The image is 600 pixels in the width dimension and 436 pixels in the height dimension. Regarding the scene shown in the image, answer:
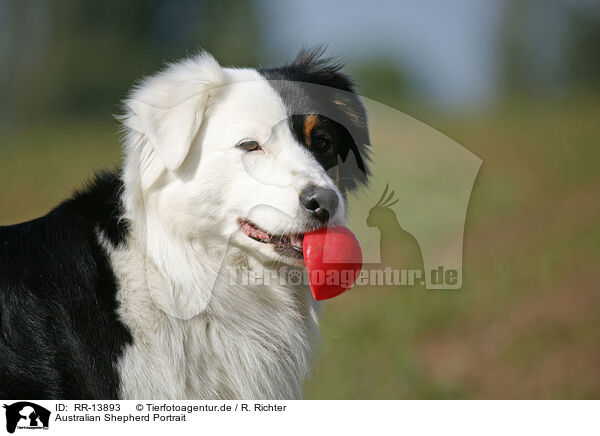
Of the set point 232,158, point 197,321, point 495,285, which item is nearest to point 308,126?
point 232,158

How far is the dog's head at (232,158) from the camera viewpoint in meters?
2.81

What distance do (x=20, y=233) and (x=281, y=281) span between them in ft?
4.31

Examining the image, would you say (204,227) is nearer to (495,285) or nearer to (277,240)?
(277,240)

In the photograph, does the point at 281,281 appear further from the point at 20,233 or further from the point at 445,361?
the point at 445,361

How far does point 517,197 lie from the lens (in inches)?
364

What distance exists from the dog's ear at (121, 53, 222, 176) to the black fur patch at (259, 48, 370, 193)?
1.17 feet

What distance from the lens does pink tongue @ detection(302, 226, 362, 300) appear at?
9.14ft

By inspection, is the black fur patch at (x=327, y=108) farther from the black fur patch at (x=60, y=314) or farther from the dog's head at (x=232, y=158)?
the black fur patch at (x=60, y=314)

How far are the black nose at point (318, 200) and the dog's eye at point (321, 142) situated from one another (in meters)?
0.41

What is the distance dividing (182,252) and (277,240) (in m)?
0.48
